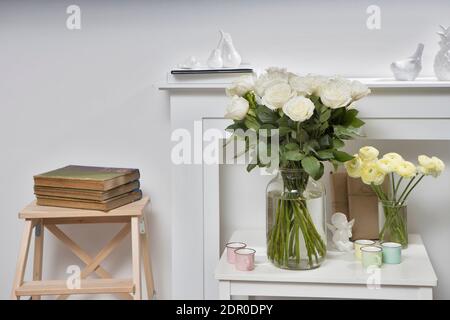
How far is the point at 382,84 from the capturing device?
1646 mm

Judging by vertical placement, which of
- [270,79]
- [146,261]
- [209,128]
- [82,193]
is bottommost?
[146,261]

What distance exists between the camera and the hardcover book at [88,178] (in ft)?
5.48

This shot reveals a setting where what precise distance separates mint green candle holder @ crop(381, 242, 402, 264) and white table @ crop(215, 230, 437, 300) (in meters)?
0.02

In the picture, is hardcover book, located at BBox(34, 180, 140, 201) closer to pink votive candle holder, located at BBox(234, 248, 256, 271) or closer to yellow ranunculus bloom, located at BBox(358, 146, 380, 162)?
pink votive candle holder, located at BBox(234, 248, 256, 271)

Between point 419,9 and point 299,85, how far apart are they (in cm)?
58

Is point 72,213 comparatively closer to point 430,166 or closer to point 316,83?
point 316,83

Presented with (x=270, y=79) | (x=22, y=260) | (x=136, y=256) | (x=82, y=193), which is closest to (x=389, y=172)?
(x=270, y=79)

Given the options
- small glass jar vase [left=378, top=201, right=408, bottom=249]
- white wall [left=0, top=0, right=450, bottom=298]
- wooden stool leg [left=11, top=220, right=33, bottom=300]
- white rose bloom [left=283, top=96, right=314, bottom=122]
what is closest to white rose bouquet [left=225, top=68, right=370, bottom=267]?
white rose bloom [left=283, top=96, right=314, bottom=122]

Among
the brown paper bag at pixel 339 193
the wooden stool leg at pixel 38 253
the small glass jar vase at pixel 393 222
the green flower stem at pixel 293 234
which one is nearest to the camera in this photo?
the green flower stem at pixel 293 234

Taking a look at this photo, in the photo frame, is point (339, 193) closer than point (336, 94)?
No

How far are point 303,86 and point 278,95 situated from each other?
7 centimetres

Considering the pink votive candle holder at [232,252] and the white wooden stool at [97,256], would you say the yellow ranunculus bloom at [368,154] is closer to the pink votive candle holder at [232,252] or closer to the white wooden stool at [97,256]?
the pink votive candle holder at [232,252]

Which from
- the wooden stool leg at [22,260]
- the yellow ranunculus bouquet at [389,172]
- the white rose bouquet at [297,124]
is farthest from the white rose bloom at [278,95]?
the wooden stool leg at [22,260]

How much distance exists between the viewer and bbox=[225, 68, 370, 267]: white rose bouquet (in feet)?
4.60
